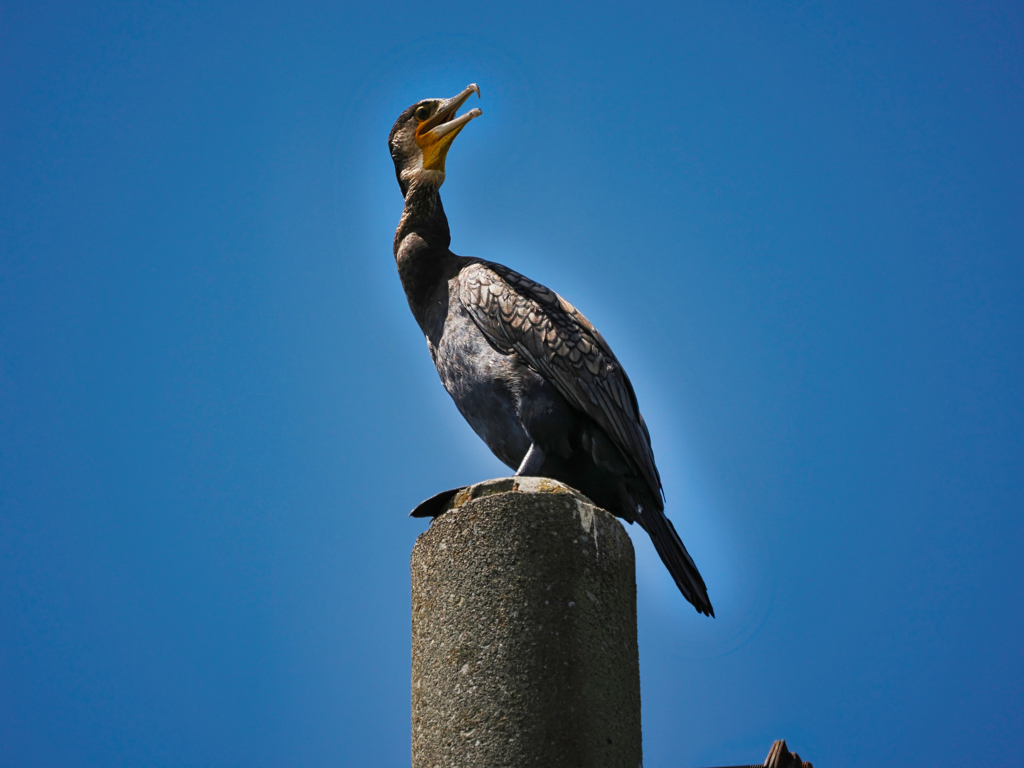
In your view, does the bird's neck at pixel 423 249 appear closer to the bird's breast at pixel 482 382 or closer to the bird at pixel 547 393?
the bird at pixel 547 393

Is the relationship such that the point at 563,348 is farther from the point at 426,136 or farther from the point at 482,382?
the point at 426,136

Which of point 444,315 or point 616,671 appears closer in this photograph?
point 616,671

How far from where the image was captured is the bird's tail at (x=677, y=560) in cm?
488

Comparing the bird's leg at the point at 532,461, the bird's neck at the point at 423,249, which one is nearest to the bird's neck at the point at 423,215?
the bird's neck at the point at 423,249

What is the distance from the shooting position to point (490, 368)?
5129 millimetres

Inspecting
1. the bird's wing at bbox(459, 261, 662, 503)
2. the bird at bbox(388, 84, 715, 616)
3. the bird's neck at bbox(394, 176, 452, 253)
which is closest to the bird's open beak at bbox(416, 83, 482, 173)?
the bird's neck at bbox(394, 176, 452, 253)

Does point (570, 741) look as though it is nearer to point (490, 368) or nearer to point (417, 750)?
point (417, 750)

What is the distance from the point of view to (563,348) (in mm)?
5090

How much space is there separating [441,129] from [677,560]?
3.35 meters

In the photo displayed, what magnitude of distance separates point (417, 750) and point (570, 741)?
683 millimetres

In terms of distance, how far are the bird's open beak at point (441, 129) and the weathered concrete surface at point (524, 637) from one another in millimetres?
3040

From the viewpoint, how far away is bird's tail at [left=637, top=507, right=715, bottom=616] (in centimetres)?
488

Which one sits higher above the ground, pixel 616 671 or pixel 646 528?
pixel 646 528

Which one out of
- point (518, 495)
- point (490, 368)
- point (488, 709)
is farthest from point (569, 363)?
point (488, 709)
